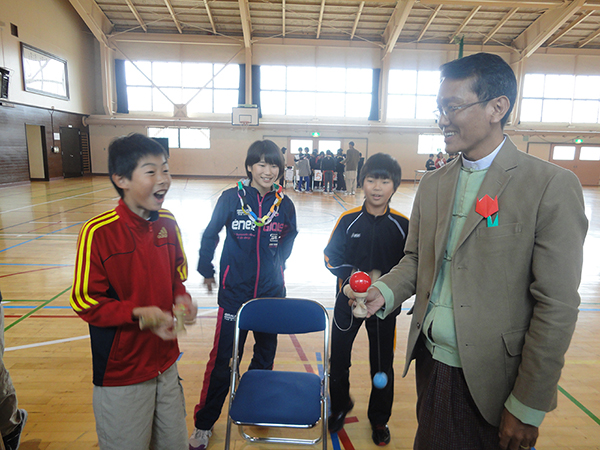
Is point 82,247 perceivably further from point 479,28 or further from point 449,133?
point 479,28

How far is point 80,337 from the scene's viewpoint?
3451 millimetres

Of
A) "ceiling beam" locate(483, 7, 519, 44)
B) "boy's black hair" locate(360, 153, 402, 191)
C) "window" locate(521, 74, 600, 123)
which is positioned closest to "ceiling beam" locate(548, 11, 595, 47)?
"window" locate(521, 74, 600, 123)

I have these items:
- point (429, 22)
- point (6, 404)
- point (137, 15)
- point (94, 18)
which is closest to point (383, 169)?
point (6, 404)

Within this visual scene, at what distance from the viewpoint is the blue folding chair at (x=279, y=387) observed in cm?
182

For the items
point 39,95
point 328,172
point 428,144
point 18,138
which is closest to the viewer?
point 18,138

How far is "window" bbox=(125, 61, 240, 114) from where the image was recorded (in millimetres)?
19281

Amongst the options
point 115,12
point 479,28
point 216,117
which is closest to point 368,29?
point 479,28

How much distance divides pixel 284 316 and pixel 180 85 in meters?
19.8

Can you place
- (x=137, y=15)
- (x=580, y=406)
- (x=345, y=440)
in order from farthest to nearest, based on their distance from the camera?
(x=137, y=15) < (x=580, y=406) < (x=345, y=440)

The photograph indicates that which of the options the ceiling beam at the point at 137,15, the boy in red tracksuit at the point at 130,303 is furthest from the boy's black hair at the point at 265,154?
the ceiling beam at the point at 137,15

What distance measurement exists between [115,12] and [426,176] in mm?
20858

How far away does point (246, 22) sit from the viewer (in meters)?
16.5

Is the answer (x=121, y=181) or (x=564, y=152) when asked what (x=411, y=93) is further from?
(x=121, y=181)

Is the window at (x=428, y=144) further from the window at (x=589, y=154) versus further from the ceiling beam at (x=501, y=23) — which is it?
the window at (x=589, y=154)
